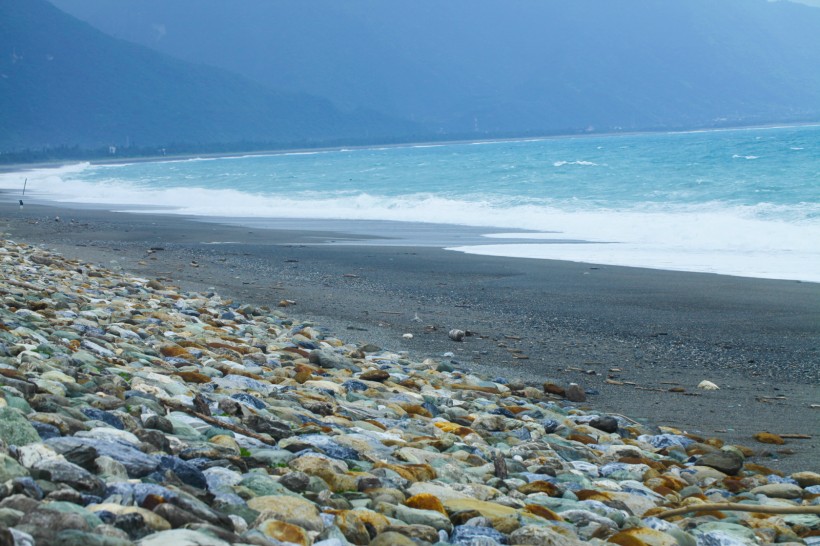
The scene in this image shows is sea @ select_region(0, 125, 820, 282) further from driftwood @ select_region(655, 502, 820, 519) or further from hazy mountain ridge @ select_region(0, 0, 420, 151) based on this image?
hazy mountain ridge @ select_region(0, 0, 420, 151)

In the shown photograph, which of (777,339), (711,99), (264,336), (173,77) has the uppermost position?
(711,99)

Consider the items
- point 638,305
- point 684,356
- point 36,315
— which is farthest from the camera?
point 638,305

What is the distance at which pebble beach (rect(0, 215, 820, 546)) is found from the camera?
90.4 inches

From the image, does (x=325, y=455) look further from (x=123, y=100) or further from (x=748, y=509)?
(x=123, y=100)

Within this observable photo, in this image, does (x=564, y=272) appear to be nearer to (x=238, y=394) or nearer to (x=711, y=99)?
(x=238, y=394)

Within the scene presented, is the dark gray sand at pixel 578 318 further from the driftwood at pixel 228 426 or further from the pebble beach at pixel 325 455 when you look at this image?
the driftwood at pixel 228 426

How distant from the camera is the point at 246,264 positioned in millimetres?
11930

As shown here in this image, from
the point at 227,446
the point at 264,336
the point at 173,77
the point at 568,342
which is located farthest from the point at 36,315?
the point at 173,77

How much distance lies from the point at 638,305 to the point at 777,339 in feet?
5.60

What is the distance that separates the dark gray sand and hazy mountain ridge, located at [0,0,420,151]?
5704 inches

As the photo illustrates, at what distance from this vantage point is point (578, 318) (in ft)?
25.8

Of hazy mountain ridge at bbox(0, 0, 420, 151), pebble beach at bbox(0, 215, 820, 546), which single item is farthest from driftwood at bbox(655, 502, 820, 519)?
hazy mountain ridge at bbox(0, 0, 420, 151)

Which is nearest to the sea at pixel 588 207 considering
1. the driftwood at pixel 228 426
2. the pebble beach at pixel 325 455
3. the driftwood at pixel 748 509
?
the pebble beach at pixel 325 455

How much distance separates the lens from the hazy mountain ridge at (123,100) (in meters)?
159
